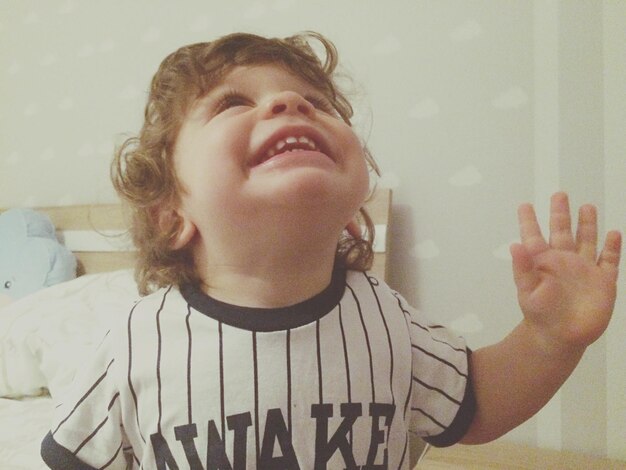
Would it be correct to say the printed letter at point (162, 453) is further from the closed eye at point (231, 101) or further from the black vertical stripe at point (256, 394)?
the closed eye at point (231, 101)

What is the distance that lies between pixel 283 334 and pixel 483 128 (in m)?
0.79

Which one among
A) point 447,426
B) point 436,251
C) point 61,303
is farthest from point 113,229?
point 447,426

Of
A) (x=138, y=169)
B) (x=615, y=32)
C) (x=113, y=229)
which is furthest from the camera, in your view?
(x=113, y=229)

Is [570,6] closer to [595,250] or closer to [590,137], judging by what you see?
[590,137]

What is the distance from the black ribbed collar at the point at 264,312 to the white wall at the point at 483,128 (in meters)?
0.63

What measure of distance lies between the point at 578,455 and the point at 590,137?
25.7 inches

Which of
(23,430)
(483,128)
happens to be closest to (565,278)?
(483,128)

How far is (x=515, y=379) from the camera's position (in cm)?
57

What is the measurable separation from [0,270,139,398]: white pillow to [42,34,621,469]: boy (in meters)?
0.43

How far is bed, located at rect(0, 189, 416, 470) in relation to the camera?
860 millimetres

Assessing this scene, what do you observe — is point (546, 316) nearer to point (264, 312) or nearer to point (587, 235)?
point (587, 235)

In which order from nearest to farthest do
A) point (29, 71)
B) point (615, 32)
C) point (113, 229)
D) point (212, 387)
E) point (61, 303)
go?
1. point (212, 387)
2. point (615, 32)
3. point (61, 303)
4. point (113, 229)
5. point (29, 71)

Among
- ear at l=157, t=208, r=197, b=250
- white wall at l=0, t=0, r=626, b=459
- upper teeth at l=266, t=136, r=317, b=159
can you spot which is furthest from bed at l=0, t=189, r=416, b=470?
upper teeth at l=266, t=136, r=317, b=159

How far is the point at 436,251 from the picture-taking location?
1134 millimetres
